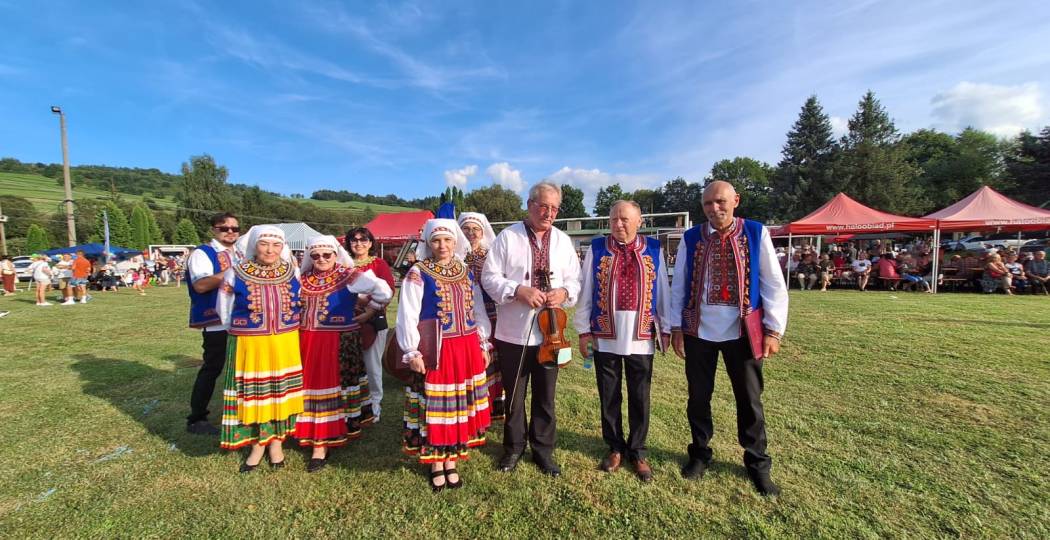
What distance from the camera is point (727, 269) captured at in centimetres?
279

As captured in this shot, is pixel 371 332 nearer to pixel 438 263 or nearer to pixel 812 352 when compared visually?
pixel 438 263

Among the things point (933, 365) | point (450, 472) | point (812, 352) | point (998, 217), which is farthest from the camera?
point (998, 217)

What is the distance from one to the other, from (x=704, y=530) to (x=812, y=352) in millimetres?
4838

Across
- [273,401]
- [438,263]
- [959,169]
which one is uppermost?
[959,169]

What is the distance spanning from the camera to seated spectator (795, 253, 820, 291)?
14.6 metres

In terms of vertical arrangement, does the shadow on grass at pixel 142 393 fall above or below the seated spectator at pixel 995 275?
below

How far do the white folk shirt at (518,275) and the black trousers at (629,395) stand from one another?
513mm

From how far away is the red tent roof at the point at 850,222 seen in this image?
12940 millimetres

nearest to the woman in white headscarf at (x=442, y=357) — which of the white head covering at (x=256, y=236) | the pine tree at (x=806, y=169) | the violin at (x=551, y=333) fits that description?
the violin at (x=551, y=333)

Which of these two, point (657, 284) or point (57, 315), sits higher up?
point (657, 284)

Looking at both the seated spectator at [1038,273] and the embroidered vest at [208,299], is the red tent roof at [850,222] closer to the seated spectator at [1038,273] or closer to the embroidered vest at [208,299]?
the seated spectator at [1038,273]

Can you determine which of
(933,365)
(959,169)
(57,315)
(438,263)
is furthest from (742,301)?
(959,169)

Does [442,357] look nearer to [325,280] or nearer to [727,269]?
[325,280]

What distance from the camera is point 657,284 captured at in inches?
118
